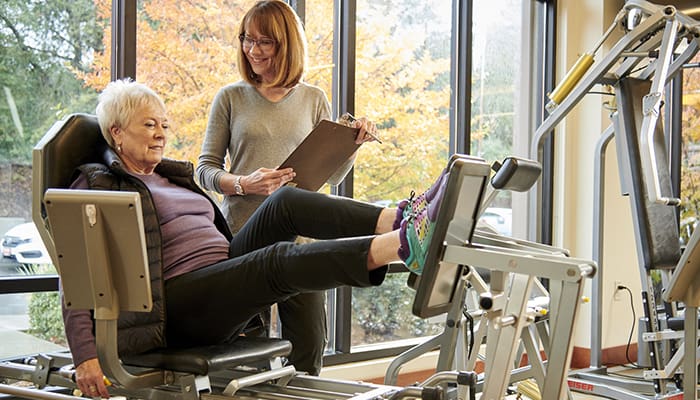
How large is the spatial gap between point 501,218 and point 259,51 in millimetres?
2538

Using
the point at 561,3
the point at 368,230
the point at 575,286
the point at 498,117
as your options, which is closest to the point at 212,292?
the point at 368,230

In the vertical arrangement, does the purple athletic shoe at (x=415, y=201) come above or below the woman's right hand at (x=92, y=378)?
above

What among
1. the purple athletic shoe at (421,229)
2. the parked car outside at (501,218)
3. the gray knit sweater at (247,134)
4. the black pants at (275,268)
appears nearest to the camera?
the purple athletic shoe at (421,229)

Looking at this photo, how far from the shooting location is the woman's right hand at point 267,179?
249cm

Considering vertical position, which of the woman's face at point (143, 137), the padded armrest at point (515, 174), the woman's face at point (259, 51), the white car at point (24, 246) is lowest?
the white car at point (24, 246)

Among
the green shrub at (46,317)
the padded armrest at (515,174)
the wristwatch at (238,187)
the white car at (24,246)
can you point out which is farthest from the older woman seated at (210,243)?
the green shrub at (46,317)

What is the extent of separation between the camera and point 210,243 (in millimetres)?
2297

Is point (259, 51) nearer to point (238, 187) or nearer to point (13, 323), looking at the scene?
point (238, 187)

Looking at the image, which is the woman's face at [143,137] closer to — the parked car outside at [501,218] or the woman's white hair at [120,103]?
the woman's white hair at [120,103]

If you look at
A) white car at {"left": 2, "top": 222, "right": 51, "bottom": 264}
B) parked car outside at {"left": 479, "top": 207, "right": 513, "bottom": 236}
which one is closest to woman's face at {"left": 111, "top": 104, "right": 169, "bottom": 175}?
white car at {"left": 2, "top": 222, "right": 51, "bottom": 264}

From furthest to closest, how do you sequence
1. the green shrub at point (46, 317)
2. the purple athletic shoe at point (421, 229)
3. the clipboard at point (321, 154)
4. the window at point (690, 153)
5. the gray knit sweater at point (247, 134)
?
the window at point (690, 153) → the green shrub at point (46, 317) → the gray knit sweater at point (247, 134) → the clipboard at point (321, 154) → the purple athletic shoe at point (421, 229)

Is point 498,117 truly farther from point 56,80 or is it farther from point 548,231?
point 56,80

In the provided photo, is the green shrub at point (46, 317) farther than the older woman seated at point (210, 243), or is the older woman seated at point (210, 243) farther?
the green shrub at point (46, 317)

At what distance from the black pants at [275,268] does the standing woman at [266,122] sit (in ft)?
1.15
